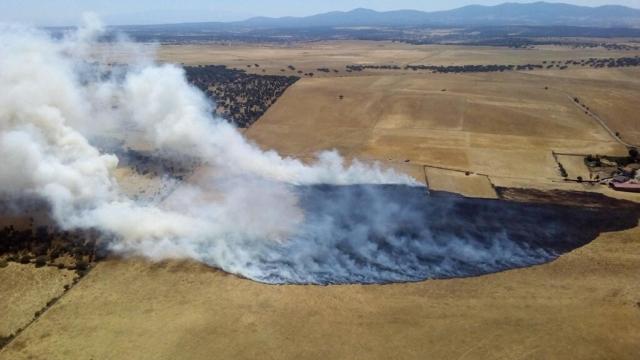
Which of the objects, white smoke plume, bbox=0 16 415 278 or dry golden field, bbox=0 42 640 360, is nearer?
dry golden field, bbox=0 42 640 360

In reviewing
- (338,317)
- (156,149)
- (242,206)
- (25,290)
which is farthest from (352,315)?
(156,149)

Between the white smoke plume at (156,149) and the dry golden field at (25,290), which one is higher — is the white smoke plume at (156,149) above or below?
above

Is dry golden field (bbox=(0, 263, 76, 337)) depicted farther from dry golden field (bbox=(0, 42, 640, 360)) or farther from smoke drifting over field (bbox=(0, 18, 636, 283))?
smoke drifting over field (bbox=(0, 18, 636, 283))

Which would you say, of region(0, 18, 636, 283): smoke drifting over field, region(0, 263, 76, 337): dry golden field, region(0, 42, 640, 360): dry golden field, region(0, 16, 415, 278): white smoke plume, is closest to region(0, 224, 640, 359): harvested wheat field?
region(0, 42, 640, 360): dry golden field

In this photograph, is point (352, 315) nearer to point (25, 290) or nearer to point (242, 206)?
point (242, 206)

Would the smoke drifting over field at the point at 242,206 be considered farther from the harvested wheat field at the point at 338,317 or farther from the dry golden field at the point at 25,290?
the dry golden field at the point at 25,290

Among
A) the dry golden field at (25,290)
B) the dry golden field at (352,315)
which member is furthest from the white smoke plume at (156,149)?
the dry golden field at (25,290)

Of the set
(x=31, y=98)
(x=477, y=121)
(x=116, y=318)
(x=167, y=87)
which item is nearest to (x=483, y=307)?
(x=116, y=318)

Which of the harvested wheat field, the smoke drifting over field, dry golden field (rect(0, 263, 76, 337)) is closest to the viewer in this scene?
the harvested wheat field
